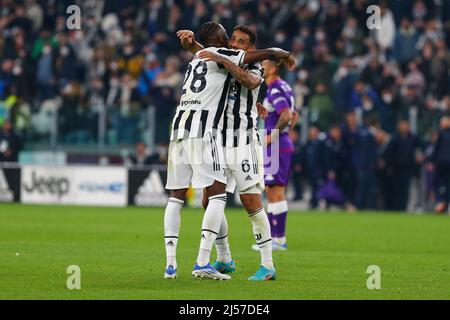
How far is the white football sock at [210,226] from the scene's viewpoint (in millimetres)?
10594

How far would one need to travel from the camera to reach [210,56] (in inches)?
414

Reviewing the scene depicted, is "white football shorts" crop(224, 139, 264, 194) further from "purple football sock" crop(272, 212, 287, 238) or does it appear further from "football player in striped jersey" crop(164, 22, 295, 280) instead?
"purple football sock" crop(272, 212, 287, 238)

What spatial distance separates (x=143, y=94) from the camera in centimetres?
2903

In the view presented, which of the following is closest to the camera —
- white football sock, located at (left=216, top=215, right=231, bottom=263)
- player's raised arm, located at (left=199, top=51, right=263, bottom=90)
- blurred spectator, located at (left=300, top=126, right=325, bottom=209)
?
player's raised arm, located at (left=199, top=51, right=263, bottom=90)

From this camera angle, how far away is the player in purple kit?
582 inches

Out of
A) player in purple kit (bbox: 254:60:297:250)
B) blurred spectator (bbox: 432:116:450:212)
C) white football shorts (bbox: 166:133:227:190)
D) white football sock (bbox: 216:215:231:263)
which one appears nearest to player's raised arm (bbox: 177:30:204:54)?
white football shorts (bbox: 166:133:227:190)

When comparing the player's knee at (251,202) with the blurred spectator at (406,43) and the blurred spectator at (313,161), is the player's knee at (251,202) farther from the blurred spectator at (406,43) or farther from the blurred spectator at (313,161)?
the blurred spectator at (406,43)

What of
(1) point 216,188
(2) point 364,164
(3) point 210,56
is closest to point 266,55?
(3) point 210,56

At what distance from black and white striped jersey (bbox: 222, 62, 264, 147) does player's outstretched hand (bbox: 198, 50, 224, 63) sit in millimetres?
360

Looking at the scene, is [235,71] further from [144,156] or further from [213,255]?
[144,156]

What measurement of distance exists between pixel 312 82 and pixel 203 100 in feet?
57.1

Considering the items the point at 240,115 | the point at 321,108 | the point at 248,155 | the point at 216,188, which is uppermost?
the point at 240,115

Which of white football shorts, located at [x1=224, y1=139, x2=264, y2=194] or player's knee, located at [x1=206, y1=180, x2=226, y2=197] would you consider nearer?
player's knee, located at [x1=206, y1=180, x2=226, y2=197]
